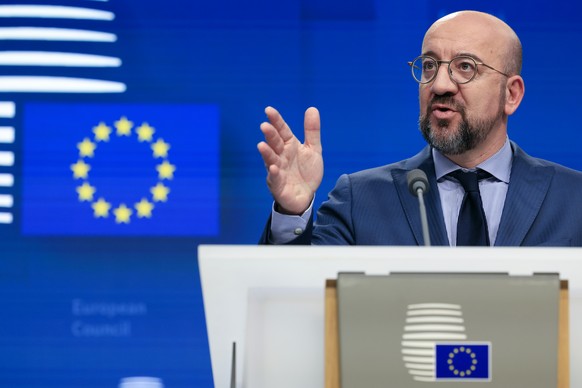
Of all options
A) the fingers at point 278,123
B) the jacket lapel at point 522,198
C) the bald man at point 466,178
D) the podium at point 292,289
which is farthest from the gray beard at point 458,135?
the podium at point 292,289

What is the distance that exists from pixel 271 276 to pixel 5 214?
2620 mm

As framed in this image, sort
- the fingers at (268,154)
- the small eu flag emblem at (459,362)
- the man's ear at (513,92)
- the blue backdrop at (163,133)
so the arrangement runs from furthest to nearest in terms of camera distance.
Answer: the blue backdrop at (163,133)
the man's ear at (513,92)
the fingers at (268,154)
the small eu flag emblem at (459,362)

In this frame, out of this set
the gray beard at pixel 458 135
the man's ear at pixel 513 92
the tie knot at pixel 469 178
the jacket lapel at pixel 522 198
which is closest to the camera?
the jacket lapel at pixel 522 198

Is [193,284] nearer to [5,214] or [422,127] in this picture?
[5,214]

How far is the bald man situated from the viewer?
2289 mm

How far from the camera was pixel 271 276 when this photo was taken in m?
1.21

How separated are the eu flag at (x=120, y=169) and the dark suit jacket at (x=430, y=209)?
1200 mm

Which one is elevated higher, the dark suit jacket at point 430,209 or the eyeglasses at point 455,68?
the eyeglasses at point 455,68

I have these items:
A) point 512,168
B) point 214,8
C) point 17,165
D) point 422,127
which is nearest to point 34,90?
point 17,165

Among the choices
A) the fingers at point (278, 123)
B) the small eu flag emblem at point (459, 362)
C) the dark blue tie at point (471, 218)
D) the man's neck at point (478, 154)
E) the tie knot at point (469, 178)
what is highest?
the man's neck at point (478, 154)

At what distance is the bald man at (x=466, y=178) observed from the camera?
7.51 ft

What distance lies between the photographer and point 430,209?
7.57 ft

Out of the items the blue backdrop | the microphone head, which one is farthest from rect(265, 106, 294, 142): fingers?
the blue backdrop

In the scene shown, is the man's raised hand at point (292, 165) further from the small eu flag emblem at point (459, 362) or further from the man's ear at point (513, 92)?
the man's ear at point (513, 92)
